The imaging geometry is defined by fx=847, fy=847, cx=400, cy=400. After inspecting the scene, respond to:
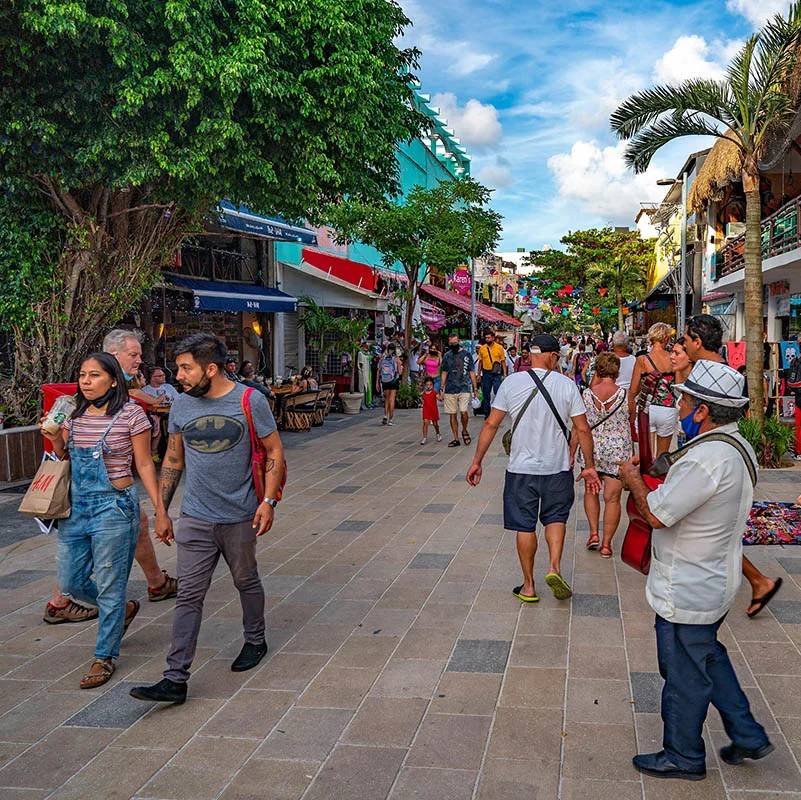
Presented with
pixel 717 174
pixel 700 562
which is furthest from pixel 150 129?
pixel 717 174

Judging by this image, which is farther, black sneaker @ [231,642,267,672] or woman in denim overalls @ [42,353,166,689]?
black sneaker @ [231,642,267,672]

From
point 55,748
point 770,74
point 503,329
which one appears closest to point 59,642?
point 55,748

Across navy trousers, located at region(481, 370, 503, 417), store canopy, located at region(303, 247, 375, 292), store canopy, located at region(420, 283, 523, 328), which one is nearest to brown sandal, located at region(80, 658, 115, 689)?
navy trousers, located at region(481, 370, 503, 417)

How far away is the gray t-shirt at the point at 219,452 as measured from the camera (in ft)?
13.5

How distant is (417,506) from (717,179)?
48.3 feet

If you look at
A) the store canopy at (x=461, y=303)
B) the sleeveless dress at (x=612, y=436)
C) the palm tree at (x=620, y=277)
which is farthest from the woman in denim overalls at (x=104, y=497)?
the palm tree at (x=620, y=277)

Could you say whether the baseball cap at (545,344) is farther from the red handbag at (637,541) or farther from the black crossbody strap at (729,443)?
the black crossbody strap at (729,443)

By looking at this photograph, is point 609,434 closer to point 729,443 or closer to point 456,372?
point 729,443

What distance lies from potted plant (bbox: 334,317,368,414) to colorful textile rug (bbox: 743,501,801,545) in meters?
12.5

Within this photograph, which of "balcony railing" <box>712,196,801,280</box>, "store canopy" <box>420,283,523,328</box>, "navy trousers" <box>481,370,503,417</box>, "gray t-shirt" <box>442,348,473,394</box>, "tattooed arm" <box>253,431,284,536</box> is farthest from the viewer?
"store canopy" <box>420,283,523,328</box>

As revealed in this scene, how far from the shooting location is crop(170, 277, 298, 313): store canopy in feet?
49.0

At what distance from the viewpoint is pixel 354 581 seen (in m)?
6.00

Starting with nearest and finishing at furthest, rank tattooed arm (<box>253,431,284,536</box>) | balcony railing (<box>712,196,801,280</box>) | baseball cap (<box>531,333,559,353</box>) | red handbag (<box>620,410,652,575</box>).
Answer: red handbag (<box>620,410,652,575</box>)
tattooed arm (<box>253,431,284,536</box>)
baseball cap (<box>531,333,559,353</box>)
balcony railing (<box>712,196,801,280</box>)

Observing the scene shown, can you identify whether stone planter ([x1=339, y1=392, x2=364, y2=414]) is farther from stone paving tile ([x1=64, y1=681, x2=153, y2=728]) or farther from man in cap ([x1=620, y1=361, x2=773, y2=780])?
man in cap ([x1=620, y1=361, x2=773, y2=780])
